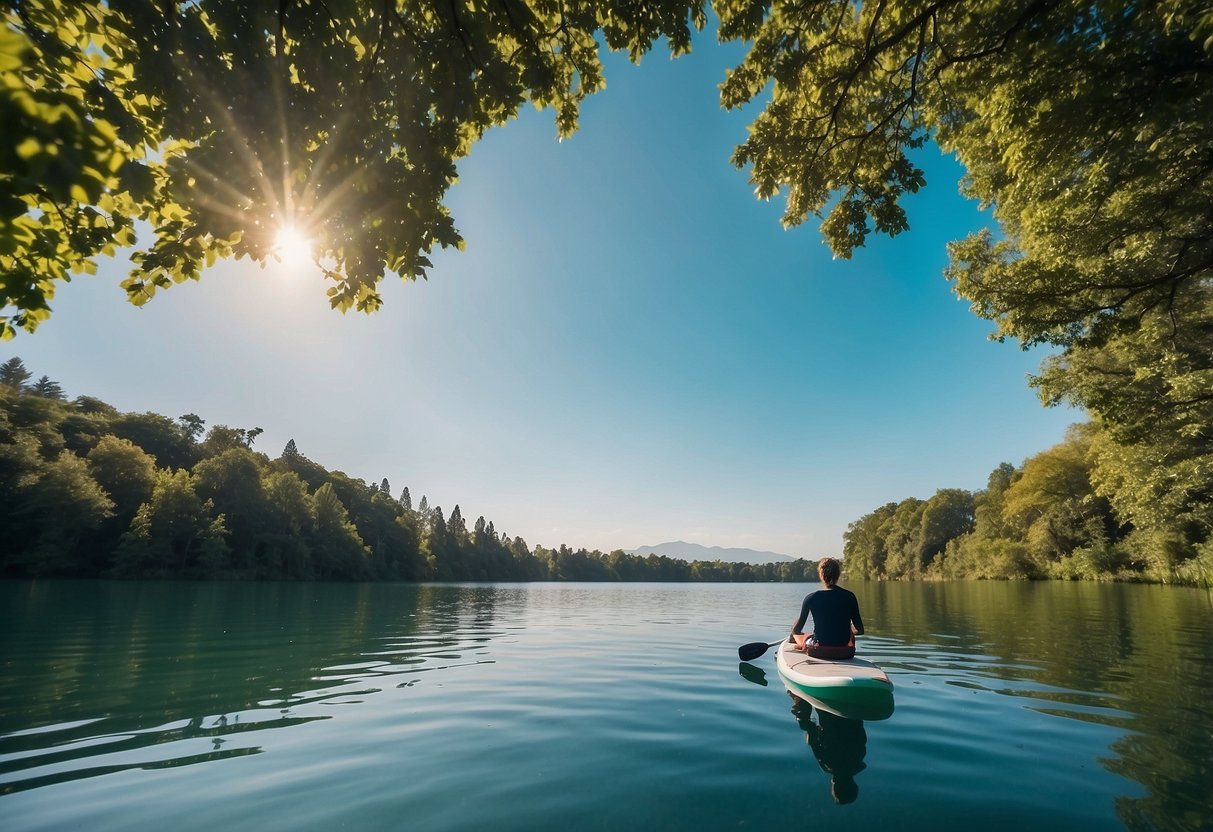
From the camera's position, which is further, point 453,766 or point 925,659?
point 925,659

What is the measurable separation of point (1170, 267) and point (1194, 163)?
9.01ft

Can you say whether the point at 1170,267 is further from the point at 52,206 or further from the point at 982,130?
the point at 52,206

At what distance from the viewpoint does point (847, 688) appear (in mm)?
7359

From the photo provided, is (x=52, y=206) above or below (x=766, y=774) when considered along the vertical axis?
above

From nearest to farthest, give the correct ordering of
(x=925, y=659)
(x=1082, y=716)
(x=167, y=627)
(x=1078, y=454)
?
1. (x=1082, y=716)
2. (x=925, y=659)
3. (x=167, y=627)
4. (x=1078, y=454)

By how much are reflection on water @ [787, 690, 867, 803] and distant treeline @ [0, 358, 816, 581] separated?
6911 centimetres

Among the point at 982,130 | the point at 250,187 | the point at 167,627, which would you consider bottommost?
the point at 167,627

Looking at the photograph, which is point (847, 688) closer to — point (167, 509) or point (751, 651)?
point (751, 651)

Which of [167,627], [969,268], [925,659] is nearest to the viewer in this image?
[925,659]

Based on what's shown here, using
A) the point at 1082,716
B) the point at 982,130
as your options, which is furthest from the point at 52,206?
the point at 982,130

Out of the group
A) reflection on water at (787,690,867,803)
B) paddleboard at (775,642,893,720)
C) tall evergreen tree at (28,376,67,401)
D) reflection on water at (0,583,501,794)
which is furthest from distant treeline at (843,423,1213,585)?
tall evergreen tree at (28,376,67,401)

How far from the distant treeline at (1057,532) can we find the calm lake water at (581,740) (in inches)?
975

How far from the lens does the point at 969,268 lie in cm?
1341

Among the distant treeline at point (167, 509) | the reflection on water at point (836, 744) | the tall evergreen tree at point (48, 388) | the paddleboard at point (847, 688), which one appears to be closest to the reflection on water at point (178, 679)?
the reflection on water at point (836, 744)
